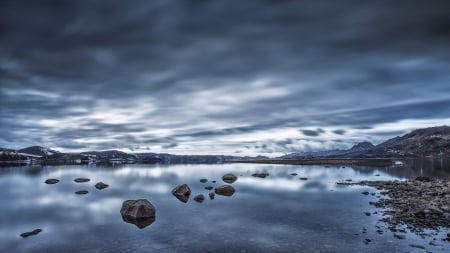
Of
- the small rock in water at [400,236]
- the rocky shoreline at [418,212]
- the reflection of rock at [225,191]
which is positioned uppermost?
the rocky shoreline at [418,212]

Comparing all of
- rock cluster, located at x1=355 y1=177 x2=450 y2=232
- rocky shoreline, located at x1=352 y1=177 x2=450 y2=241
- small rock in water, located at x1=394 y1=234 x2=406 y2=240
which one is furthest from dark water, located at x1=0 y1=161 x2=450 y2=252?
rock cluster, located at x1=355 y1=177 x2=450 y2=232

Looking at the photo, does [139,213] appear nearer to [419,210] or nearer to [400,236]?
[400,236]

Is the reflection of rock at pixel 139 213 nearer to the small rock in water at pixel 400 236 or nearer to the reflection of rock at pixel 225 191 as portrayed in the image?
the reflection of rock at pixel 225 191

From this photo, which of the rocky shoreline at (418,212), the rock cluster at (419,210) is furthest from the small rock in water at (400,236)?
the rock cluster at (419,210)

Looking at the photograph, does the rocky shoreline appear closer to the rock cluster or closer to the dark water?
the rock cluster

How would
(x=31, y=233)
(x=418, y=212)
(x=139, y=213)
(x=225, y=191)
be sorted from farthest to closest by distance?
(x=225, y=191) < (x=139, y=213) < (x=418, y=212) < (x=31, y=233)

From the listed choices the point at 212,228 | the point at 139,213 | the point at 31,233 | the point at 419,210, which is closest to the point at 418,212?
the point at 419,210

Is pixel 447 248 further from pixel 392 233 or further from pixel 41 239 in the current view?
pixel 41 239

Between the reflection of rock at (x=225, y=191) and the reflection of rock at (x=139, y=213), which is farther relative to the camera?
the reflection of rock at (x=225, y=191)

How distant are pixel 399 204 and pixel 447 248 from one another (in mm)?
15524

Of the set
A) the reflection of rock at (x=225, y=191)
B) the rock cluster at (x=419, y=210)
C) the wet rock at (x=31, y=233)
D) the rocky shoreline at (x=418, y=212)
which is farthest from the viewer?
the reflection of rock at (x=225, y=191)

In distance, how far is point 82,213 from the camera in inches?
1325

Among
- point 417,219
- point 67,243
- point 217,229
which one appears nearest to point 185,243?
point 217,229

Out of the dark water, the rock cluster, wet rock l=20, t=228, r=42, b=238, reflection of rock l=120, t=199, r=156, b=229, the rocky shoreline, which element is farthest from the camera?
reflection of rock l=120, t=199, r=156, b=229
